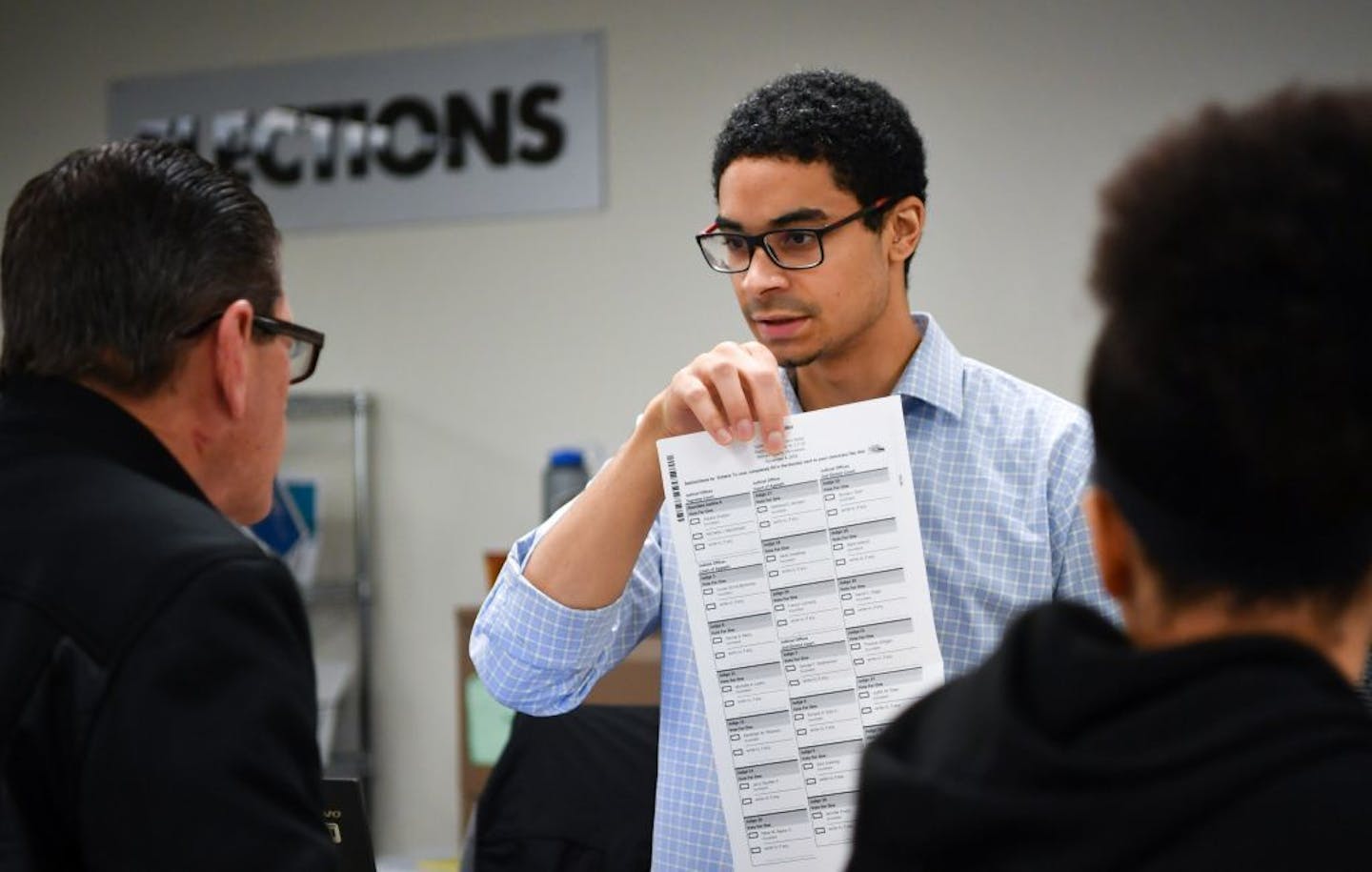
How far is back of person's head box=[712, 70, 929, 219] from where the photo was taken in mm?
1524

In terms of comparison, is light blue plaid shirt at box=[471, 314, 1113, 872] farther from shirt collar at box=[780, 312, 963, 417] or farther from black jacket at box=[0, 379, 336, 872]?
black jacket at box=[0, 379, 336, 872]

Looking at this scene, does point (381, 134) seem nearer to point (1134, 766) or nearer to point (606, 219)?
point (606, 219)


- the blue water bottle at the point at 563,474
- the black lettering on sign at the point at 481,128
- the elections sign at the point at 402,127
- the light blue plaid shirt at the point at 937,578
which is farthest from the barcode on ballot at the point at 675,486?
the black lettering on sign at the point at 481,128

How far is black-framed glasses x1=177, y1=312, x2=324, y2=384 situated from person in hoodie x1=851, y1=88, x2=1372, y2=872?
61 centimetres

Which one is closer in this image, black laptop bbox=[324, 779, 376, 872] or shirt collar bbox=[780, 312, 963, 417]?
black laptop bbox=[324, 779, 376, 872]

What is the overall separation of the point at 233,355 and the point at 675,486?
0.42m

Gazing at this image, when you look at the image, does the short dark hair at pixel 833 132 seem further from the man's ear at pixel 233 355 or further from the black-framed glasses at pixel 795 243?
the man's ear at pixel 233 355

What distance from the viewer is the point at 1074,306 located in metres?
0.69

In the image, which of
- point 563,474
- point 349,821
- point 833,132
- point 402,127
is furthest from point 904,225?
point 402,127

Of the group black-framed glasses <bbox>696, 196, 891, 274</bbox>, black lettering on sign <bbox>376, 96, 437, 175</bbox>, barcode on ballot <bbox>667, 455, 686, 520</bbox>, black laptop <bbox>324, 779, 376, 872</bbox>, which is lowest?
black laptop <bbox>324, 779, 376, 872</bbox>

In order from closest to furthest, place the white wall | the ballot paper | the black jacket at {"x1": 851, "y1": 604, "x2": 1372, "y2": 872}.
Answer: the black jacket at {"x1": 851, "y1": 604, "x2": 1372, "y2": 872} → the ballot paper → the white wall

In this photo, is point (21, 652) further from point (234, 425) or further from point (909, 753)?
point (909, 753)

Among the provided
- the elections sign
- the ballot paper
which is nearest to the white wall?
the elections sign

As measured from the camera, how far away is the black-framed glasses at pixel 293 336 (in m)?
1.02
